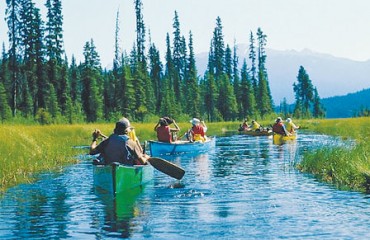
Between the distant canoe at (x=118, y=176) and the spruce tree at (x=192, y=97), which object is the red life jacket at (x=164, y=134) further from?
the spruce tree at (x=192, y=97)

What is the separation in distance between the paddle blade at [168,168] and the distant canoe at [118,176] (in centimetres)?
64

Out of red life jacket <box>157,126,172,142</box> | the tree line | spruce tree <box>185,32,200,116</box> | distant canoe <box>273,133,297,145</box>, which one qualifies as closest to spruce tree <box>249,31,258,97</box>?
the tree line

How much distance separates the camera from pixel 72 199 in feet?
49.0

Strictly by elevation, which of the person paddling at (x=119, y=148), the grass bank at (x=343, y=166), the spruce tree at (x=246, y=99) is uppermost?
the spruce tree at (x=246, y=99)

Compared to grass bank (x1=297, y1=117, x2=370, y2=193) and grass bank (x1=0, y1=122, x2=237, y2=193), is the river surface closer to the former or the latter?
grass bank (x1=297, y1=117, x2=370, y2=193)

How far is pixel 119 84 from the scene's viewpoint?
67375mm

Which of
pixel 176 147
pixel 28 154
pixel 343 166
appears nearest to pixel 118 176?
pixel 343 166

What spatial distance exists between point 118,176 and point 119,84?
53.2 metres

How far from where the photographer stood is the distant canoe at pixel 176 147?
89.1ft

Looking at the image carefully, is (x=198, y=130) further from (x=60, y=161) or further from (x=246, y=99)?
(x=246, y=99)

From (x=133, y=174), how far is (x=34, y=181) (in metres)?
3.94

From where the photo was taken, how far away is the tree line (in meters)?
57.9

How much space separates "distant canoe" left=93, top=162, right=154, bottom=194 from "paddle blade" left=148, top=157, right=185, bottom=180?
25.2 inches

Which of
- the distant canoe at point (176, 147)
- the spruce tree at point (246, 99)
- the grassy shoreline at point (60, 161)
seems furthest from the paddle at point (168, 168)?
the spruce tree at point (246, 99)
